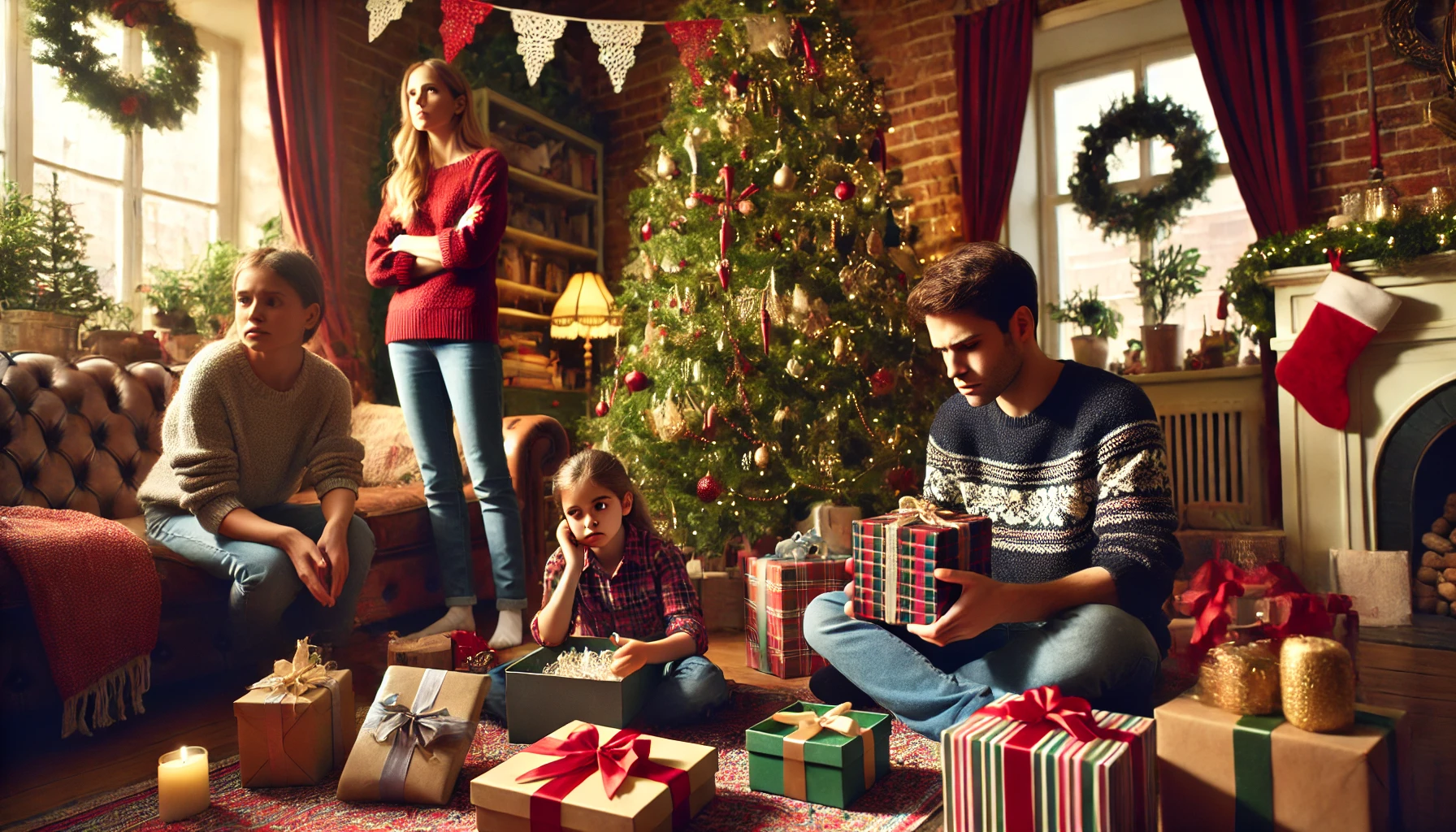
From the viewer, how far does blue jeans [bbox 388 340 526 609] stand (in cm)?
233

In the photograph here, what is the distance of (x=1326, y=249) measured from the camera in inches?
115

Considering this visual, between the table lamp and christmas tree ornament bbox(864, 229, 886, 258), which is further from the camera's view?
the table lamp

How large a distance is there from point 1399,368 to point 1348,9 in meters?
1.45

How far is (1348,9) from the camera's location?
10.9 feet

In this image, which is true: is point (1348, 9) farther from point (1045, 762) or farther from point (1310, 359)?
point (1045, 762)

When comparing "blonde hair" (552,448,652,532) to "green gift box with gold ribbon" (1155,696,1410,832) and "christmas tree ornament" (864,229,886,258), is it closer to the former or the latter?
"green gift box with gold ribbon" (1155,696,1410,832)

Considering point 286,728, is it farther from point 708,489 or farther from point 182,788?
point 708,489

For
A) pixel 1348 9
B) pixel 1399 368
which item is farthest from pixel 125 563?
pixel 1348 9

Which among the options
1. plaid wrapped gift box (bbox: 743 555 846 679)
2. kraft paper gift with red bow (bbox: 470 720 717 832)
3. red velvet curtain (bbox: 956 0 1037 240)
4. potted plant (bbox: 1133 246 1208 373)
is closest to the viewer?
kraft paper gift with red bow (bbox: 470 720 717 832)

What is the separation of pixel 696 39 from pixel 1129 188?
6.70 feet

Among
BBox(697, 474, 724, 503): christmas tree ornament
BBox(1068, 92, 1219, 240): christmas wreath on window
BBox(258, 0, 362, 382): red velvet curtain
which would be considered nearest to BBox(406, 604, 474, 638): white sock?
BBox(697, 474, 724, 503): christmas tree ornament

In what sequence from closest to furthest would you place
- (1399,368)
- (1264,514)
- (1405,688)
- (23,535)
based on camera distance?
(23,535), (1405,688), (1399,368), (1264,514)

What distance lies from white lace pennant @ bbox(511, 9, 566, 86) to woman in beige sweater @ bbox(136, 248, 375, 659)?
4.61 feet

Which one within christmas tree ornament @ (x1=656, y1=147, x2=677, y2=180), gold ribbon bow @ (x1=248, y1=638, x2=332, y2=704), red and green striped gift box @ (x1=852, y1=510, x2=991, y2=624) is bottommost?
gold ribbon bow @ (x1=248, y1=638, x2=332, y2=704)
